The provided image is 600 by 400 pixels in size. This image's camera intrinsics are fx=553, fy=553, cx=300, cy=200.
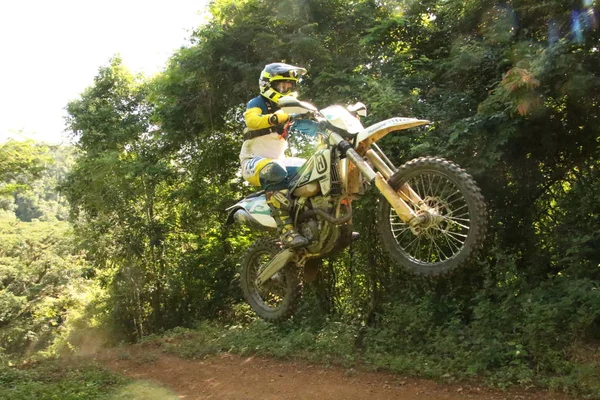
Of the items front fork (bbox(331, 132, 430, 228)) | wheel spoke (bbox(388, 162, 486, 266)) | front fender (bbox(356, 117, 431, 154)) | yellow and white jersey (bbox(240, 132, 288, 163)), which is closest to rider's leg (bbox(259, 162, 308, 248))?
yellow and white jersey (bbox(240, 132, 288, 163))

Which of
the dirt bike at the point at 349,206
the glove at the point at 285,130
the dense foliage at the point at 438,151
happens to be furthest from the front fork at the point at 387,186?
the dense foliage at the point at 438,151

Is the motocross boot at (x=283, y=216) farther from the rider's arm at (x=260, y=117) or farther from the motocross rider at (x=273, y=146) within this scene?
the rider's arm at (x=260, y=117)

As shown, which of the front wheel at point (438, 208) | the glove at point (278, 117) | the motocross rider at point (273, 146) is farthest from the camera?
the motocross rider at point (273, 146)

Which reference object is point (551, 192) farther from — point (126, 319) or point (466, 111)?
point (126, 319)

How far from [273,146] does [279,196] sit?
67 cm

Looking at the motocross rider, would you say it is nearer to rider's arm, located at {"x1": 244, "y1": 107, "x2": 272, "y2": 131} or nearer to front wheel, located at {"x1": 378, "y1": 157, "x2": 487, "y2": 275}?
rider's arm, located at {"x1": 244, "y1": 107, "x2": 272, "y2": 131}

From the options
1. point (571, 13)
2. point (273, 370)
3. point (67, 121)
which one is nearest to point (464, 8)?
point (571, 13)

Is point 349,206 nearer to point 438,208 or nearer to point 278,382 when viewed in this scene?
point 438,208

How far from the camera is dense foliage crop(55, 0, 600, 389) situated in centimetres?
709

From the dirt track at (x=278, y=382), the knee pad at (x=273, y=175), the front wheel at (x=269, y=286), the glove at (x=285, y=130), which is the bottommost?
the dirt track at (x=278, y=382)

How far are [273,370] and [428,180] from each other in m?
5.15

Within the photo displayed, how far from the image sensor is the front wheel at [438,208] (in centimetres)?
424

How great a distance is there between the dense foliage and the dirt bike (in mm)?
2098

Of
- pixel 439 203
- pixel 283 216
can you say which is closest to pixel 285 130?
pixel 283 216
